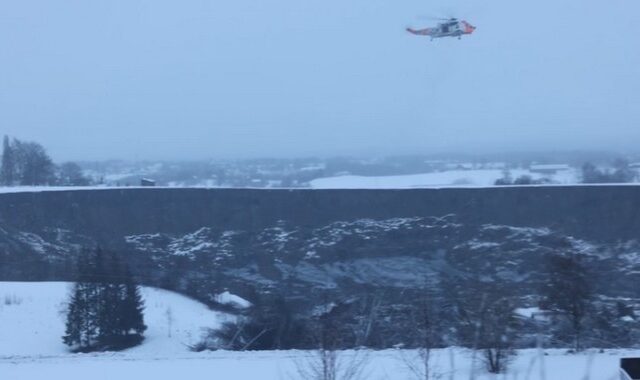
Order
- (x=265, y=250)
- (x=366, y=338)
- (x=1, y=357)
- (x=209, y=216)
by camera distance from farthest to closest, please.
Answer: (x=209, y=216), (x=265, y=250), (x=366, y=338), (x=1, y=357)

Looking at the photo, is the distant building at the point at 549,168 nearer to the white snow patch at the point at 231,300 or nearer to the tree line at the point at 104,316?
the white snow patch at the point at 231,300

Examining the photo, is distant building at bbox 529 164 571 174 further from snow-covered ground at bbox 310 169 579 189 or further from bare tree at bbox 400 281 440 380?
bare tree at bbox 400 281 440 380

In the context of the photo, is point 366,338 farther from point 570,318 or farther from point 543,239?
point 543,239

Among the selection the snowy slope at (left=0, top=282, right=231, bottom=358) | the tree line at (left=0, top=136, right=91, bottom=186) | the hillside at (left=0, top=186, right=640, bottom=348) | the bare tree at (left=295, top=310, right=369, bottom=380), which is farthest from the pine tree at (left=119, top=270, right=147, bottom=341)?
the tree line at (left=0, top=136, right=91, bottom=186)

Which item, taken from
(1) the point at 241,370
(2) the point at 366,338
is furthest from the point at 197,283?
(1) the point at 241,370

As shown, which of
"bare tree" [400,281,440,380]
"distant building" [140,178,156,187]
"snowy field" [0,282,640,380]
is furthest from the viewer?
"distant building" [140,178,156,187]
